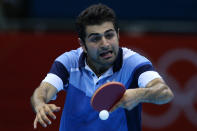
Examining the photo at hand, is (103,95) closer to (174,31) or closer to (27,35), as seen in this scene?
(27,35)

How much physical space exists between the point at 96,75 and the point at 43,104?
2.52 feet

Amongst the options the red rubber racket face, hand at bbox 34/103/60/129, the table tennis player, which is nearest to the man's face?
the table tennis player

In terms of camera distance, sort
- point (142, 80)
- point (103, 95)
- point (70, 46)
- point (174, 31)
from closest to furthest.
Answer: point (103, 95)
point (142, 80)
point (70, 46)
point (174, 31)

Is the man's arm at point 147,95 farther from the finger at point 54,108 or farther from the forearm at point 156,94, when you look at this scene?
the finger at point 54,108

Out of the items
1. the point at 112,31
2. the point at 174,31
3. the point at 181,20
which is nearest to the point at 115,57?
the point at 112,31

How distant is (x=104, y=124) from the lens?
3.89 meters

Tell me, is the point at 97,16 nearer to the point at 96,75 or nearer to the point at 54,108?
the point at 96,75

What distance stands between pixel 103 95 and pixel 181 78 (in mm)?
4225

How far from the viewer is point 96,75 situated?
4082mm

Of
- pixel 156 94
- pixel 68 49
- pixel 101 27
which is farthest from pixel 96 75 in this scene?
pixel 68 49

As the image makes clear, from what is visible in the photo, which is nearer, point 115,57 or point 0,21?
point 115,57

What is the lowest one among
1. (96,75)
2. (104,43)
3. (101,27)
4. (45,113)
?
(45,113)

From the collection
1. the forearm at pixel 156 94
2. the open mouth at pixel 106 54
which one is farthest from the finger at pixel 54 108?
the open mouth at pixel 106 54

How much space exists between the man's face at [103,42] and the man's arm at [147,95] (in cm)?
45
